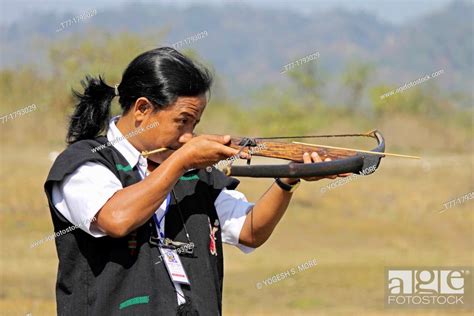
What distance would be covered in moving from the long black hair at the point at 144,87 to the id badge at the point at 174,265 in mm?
537

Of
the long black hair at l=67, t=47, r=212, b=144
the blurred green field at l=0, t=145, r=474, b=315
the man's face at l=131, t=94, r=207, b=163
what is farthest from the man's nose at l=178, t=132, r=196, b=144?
the blurred green field at l=0, t=145, r=474, b=315

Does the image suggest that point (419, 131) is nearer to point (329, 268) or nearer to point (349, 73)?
point (349, 73)

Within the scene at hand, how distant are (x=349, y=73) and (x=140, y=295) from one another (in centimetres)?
4827

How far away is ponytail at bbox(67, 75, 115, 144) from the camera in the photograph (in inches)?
151

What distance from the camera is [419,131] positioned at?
4384 cm

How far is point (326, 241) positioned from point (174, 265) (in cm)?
1529

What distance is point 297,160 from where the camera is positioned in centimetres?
368

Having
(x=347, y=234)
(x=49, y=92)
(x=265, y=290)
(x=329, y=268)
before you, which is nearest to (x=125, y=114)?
(x=265, y=290)

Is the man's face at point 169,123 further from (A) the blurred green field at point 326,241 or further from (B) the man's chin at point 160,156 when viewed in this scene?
Answer: (A) the blurred green field at point 326,241

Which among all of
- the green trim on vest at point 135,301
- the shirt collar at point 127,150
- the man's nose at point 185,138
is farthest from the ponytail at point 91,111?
the green trim on vest at point 135,301

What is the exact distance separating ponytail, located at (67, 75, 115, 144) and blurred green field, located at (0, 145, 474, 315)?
648 cm

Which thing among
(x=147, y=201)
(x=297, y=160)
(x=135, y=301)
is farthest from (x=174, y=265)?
(x=297, y=160)

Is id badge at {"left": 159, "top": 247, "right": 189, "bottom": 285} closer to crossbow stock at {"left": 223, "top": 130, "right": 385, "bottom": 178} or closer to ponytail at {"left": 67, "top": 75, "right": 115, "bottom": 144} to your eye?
crossbow stock at {"left": 223, "top": 130, "right": 385, "bottom": 178}

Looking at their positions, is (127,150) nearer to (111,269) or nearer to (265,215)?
(111,269)
